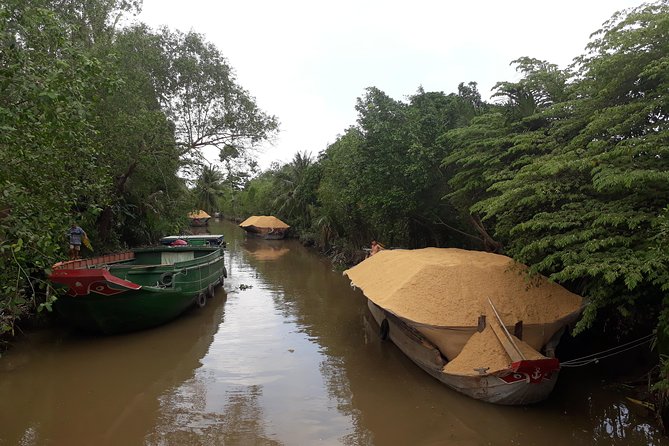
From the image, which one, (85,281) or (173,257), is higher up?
(85,281)

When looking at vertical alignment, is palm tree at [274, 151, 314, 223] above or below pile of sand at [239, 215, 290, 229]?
above

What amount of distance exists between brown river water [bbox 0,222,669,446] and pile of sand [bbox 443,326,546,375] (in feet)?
2.15

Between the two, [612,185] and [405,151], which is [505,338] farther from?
[405,151]

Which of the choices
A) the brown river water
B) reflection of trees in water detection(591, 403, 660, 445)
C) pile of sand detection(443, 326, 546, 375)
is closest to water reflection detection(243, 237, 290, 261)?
the brown river water

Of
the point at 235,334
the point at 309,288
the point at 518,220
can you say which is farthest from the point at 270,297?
the point at 518,220

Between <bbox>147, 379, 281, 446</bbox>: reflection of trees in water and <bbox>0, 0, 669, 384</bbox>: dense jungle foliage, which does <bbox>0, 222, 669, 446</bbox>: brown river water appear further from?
<bbox>0, 0, 669, 384</bbox>: dense jungle foliage

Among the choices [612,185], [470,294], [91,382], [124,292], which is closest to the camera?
[612,185]

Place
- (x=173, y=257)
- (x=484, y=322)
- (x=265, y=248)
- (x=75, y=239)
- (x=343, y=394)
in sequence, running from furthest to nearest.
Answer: (x=265, y=248)
(x=173, y=257)
(x=75, y=239)
(x=343, y=394)
(x=484, y=322)

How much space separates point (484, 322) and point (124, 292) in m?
7.16

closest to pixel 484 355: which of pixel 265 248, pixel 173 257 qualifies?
pixel 173 257

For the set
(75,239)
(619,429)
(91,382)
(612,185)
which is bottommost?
(619,429)

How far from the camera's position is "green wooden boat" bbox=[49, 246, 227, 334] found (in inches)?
349

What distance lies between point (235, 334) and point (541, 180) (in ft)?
25.8

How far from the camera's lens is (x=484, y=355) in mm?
6348
